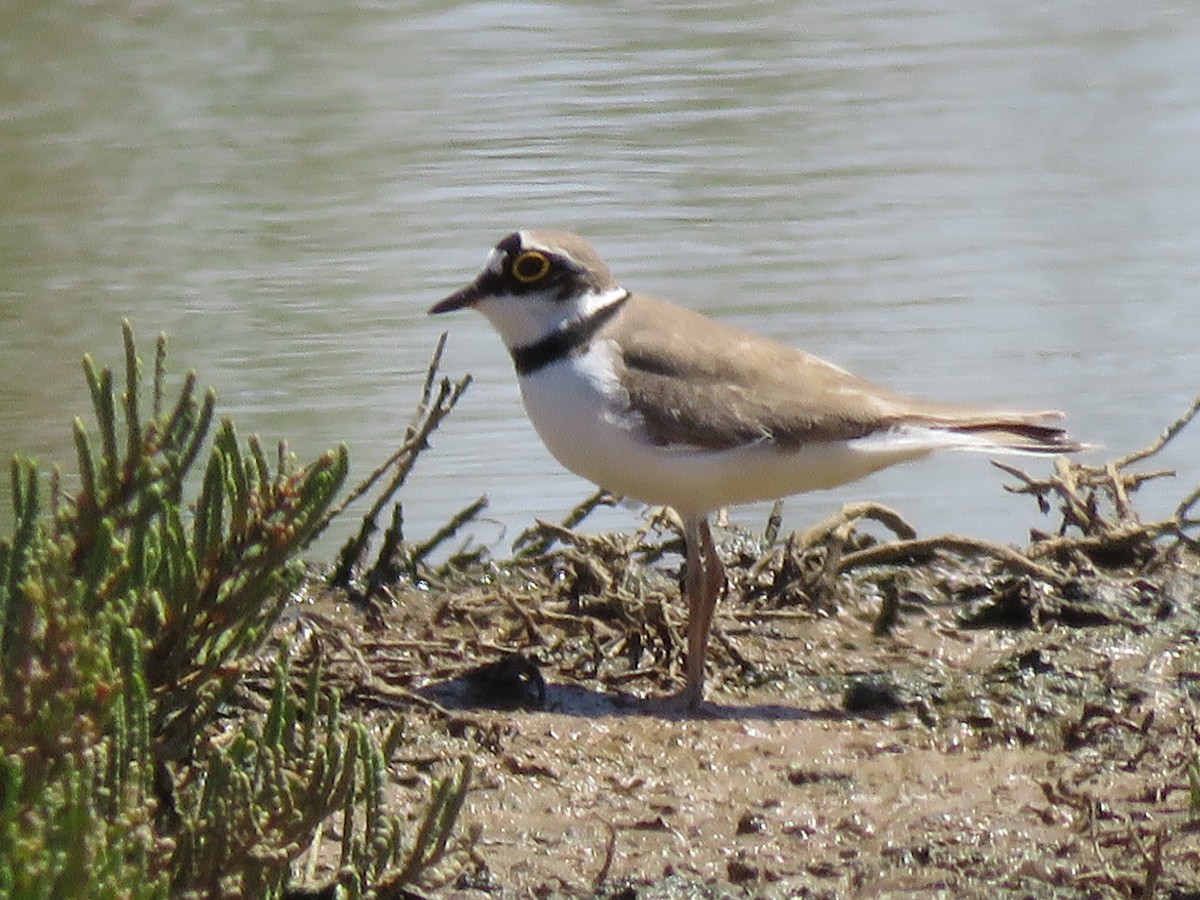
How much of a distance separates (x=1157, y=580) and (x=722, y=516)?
4.44 ft

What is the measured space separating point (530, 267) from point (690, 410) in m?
0.62

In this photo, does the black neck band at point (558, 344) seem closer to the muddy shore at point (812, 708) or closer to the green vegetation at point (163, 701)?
the muddy shore at point (812, 708)

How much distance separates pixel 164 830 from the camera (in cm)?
382

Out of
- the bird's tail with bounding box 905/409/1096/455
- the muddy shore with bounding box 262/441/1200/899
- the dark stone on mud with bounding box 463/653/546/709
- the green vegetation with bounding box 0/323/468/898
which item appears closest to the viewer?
the green vegetation with bounding box 0/323/468/898

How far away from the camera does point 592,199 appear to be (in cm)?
918

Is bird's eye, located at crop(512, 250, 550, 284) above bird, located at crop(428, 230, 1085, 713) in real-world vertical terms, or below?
above

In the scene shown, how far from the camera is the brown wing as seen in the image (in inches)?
211

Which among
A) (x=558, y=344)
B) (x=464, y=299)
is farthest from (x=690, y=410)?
(x=464, y=299)

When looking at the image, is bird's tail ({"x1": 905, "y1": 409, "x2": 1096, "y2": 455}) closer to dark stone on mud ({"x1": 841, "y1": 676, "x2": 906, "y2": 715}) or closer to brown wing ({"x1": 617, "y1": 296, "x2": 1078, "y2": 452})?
brown wing ({"x1": 617, "y1": 296, "x2": 1078, "y2": 452})

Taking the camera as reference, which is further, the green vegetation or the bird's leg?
the bird's leg

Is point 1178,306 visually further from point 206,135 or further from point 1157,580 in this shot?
point 206,135

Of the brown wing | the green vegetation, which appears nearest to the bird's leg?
the brown wing

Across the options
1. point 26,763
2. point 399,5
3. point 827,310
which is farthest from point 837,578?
point 399,5

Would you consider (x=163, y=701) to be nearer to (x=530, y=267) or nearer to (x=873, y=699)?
(x=873, y=699)
